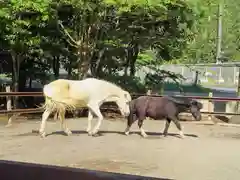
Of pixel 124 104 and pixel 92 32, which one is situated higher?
pixel 92 32

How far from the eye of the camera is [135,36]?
20.9m

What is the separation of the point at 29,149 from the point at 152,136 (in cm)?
411

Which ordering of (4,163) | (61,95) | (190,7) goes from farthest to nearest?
(190,7) → (61,95) → (4,163)

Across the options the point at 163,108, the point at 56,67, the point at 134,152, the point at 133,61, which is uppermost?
the point at 133,61

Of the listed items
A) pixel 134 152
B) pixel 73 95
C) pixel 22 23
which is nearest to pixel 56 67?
pixel 22 23

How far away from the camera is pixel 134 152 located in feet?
35.6

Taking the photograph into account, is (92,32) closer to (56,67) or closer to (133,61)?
(56,67)

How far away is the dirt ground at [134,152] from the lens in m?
8.77

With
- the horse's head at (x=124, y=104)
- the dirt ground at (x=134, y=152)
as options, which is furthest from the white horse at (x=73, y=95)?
the dirt ground at (x=134, y=152)

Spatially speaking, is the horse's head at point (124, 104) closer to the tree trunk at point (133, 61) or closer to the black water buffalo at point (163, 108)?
the black water buffalo at point (163, 108)

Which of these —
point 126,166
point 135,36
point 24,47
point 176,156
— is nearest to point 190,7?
point 135,36

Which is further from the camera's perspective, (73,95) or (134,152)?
(73,95)

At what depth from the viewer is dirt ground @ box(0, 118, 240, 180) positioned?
345 inches

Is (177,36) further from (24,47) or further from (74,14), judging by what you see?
(24,47)
